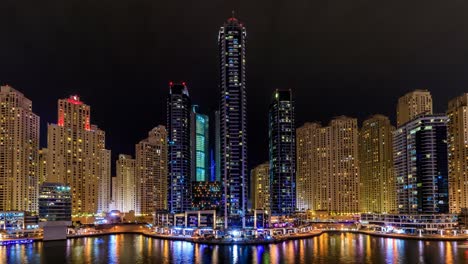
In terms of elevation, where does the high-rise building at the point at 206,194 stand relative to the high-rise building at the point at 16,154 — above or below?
below

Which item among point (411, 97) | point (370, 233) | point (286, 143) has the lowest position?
point (370, 233)

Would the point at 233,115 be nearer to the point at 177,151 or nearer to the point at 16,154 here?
the point at 177,151

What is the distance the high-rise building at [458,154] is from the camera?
12088 centimetres

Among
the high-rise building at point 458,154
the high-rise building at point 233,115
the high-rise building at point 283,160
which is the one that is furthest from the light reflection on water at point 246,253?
the high-rise building at point 283,160

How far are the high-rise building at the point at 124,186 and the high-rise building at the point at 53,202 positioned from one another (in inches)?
2094

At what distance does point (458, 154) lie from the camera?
12319 centimetres

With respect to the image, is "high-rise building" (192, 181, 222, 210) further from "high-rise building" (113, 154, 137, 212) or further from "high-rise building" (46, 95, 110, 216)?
"high-rise building" (46, 95, 110, 216)

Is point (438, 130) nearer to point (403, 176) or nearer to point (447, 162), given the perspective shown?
point (447, 162)

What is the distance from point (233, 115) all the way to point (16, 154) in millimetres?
58635

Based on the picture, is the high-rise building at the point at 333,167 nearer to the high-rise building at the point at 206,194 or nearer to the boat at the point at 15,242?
the high-rise building at the point at 206,194

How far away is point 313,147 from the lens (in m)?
176

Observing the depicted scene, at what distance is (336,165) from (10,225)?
328ft

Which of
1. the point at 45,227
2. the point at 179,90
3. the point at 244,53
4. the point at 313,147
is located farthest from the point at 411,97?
the point at 45,227

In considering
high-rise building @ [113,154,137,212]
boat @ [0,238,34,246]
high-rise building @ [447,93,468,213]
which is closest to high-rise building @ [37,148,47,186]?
high-rise building @ [113,154,137,212]
